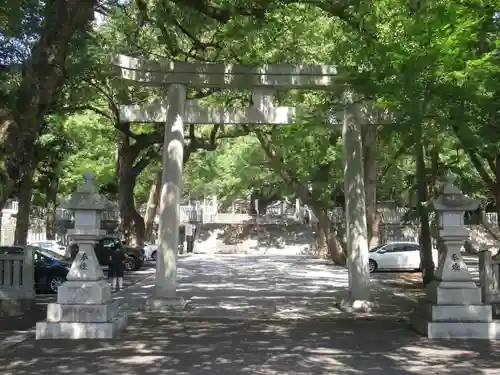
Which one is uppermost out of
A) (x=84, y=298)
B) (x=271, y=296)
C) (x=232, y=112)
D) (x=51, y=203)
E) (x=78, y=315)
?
(x=232, y=112)

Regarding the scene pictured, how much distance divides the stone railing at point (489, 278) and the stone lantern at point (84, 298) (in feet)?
23.0

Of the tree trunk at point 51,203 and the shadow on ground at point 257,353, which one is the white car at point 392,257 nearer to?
the tree trunk at point 51,203

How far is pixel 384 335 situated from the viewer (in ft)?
34.8

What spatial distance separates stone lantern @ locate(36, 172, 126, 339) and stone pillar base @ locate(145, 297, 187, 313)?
8.70 ft

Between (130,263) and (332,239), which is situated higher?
(332,239)

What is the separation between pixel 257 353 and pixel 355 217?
19.8ft

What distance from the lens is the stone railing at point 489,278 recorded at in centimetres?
1142

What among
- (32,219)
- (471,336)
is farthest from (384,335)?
(32,219)

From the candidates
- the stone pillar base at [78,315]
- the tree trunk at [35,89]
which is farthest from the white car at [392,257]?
the tree trunk at [35,89]

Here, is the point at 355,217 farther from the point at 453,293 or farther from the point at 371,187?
the point at 371,187

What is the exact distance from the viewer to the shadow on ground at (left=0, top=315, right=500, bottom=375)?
7895mm

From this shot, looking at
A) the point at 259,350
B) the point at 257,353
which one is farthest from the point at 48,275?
the point at 257,353

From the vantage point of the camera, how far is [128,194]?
3059 centimetres

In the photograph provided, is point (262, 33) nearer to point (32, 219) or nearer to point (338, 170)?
point (338, 170)
